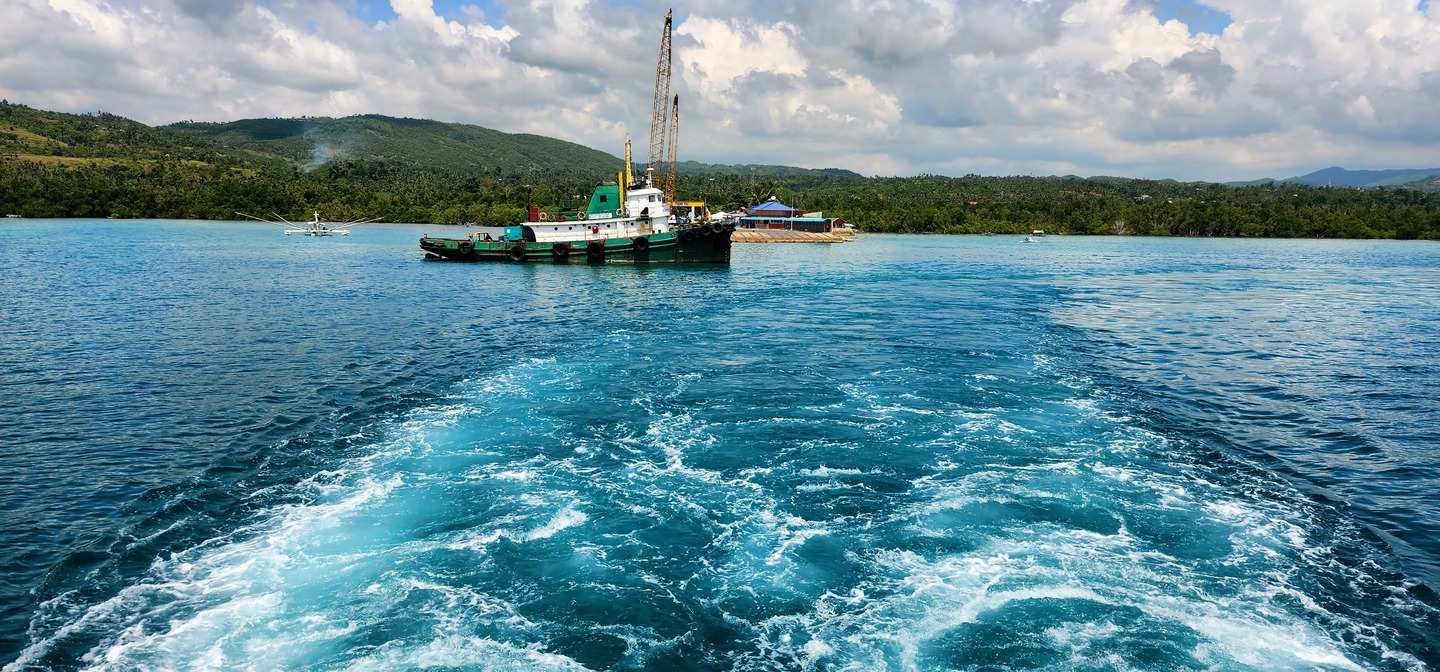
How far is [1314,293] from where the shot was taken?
51.8 m

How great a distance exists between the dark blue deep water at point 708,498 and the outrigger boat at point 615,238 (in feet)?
111

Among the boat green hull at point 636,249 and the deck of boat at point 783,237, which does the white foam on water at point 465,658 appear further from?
the deck of boat at point 783,237

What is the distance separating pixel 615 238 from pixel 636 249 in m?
2.25

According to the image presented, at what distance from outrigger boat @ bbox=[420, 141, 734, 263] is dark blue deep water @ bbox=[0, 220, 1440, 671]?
3377cm

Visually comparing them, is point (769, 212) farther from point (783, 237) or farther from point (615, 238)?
point (615, 238)

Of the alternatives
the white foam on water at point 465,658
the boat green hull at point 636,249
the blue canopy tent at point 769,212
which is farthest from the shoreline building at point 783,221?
the white foam on water at point 465,658

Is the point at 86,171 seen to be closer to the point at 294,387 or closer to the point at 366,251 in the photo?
the point at 366,251

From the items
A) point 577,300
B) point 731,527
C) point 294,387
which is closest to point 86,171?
point 577,300

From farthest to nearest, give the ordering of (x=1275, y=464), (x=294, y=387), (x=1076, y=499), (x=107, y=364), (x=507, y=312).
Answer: (x=507, y=312), (x=107, y=364), (x=294, y=387), (x=1275, y=464), (x=1076, y=499)

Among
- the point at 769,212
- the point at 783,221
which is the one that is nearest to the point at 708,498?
the point at 783,221

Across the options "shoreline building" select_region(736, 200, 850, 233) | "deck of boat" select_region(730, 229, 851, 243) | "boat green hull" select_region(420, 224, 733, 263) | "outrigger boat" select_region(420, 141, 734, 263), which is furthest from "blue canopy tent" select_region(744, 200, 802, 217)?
"boat green hull" select_region(420, 224, 733, 263)

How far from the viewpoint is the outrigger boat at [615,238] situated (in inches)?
Answer: 2589

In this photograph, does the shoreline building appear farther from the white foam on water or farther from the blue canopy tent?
the white foam on water

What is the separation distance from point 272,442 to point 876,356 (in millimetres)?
18439
